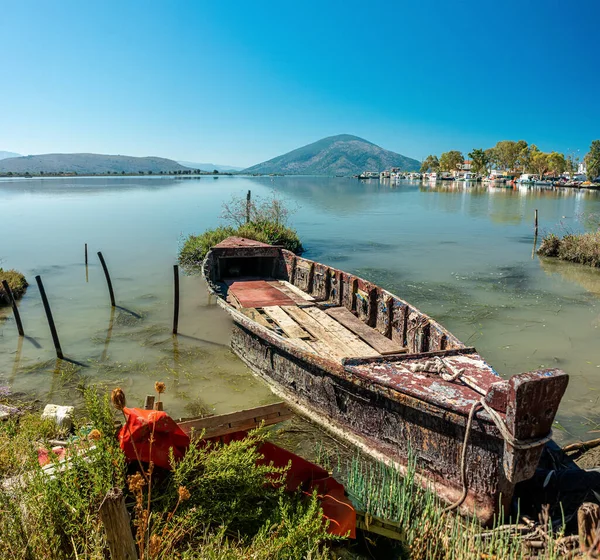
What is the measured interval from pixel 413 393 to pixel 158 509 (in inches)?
116

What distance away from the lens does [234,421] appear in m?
4.44

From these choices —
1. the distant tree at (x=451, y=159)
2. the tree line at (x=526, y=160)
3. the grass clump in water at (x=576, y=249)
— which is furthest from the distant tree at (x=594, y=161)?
the grass clump in water at (x=576, y=249)

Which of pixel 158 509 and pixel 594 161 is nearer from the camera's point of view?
pixel 158 509

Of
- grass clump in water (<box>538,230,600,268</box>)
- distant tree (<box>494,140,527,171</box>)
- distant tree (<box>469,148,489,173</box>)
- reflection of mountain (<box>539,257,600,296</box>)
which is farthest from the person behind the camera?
distant tree (<box>469,148,489,173</box>)

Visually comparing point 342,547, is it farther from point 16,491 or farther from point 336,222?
point 336,222

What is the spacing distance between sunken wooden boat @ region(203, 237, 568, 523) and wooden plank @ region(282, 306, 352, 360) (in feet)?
0.06

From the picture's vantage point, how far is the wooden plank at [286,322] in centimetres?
880

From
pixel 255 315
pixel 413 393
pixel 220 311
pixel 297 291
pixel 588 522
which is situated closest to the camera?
pixel 588 522

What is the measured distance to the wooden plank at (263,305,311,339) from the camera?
28.9 feet

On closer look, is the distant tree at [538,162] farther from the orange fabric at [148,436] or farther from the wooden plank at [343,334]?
the orange fabric at [148,436]

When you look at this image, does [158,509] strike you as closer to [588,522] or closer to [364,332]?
[588,522]

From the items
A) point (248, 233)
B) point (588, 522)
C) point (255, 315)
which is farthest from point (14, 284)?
point (588, 522)

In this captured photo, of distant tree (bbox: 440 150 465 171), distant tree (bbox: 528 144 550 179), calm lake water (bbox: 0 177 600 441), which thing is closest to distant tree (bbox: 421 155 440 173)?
distant tree (bbox: 440 150 465 171)

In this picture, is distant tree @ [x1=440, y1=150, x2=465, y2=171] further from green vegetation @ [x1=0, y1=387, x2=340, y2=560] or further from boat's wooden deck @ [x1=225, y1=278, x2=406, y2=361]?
green vegetation @ [x1=0, y1=387, x2=340, y2=560]
